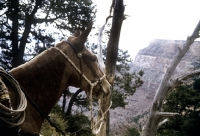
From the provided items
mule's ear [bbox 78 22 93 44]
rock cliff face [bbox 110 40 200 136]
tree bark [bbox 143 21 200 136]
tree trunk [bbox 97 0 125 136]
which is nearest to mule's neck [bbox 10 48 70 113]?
mule's ear [bbox 78 22 93 44]

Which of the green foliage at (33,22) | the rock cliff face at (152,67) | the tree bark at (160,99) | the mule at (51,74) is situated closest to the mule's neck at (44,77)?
the mule at (51,74)

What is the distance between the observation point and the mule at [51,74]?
202 centimetres

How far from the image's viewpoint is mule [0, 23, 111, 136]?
2.02 m

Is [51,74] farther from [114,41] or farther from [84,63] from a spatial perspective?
[114,41]

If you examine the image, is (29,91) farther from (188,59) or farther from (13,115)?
(188,59)

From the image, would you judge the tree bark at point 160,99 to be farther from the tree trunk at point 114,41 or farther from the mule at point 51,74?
the mule at point 51,74

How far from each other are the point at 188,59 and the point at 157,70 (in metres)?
15.5

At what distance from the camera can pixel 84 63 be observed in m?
2.44

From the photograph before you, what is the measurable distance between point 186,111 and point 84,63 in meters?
15.4

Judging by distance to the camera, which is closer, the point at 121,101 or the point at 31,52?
the point at 121,101

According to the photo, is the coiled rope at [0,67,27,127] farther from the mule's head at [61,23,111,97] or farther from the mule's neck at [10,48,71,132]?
the mule's head at [61,23,111,97]

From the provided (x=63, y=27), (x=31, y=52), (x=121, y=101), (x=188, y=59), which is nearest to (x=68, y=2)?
(x=63, y=27)

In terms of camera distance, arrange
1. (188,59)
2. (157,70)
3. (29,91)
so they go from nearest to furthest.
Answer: (29,91), (188,59), (157,70)

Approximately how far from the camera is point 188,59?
94.6 meters
